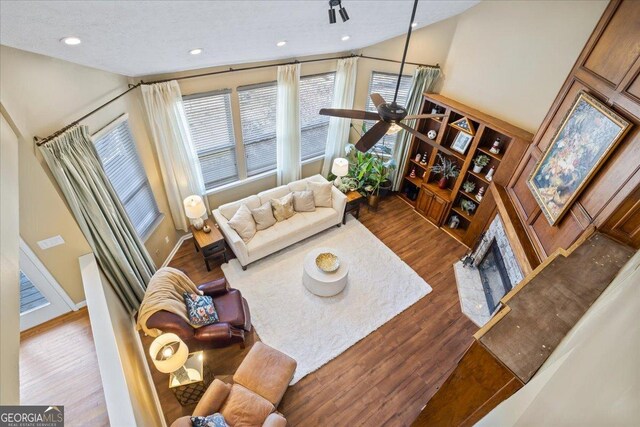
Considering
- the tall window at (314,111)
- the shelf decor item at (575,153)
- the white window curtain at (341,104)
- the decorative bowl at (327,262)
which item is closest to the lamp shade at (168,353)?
the decorative bowl at (327,262)

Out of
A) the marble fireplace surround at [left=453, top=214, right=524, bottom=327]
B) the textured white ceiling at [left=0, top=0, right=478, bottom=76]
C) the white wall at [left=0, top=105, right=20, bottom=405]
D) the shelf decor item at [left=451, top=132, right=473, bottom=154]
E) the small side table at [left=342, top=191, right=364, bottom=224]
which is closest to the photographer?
the white wall at [left=0, top=105, right=20, bottom=405]

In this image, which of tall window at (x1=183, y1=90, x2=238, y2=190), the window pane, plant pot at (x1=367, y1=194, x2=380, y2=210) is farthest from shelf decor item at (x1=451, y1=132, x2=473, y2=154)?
tall window at (x1=183, y1=90, x2=238, y2=190)

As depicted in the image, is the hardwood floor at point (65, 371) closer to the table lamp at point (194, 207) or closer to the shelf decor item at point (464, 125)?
the table lamp at point (194, 207)

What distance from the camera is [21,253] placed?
257 cm

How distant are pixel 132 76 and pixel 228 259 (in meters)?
2.84

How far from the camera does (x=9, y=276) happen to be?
1553mm

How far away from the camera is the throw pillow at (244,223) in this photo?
4625 mm

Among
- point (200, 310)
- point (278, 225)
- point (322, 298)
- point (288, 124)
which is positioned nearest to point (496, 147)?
point (288, 124)

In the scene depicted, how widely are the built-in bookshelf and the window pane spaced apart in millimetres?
2568

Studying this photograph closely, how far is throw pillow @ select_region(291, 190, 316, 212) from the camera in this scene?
5199 millimetres

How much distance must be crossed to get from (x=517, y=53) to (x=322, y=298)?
4.22 m

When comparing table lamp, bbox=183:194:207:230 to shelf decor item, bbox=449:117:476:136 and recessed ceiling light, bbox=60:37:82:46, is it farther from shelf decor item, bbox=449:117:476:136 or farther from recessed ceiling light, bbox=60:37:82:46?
shelf decor item, bbox=449:117:476:136

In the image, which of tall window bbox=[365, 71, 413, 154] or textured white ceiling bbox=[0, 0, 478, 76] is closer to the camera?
textured white ceiling bbox=[0, 0, 478, 76]

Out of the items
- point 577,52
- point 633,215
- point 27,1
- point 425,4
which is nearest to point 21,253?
point 27,1
